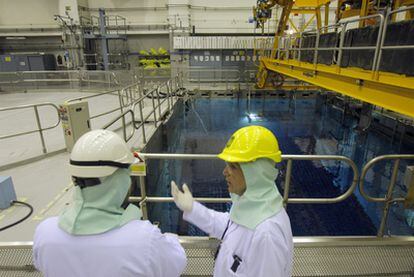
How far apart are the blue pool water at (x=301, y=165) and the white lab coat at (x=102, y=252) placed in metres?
3.70

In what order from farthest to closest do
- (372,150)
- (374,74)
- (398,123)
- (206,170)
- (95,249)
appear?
(398,123), (372,150), (206,170), (374,74), (95,249)

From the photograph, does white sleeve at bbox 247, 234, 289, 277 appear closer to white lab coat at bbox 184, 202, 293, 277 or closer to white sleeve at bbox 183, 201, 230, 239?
white lab coat at bbox 184, 202, 293, 277

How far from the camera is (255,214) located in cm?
123

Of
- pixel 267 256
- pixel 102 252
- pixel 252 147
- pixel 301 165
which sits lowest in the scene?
pixel 301 165

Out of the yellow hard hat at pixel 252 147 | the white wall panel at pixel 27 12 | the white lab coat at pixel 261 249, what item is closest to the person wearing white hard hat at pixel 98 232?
the white lab coat at pixel 261 249

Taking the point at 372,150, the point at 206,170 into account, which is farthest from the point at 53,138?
the point at 372,150

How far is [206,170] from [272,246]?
5767mm

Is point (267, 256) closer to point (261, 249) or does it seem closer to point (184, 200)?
point (261, 249)

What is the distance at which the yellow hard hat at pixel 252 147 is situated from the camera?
4.01 ft

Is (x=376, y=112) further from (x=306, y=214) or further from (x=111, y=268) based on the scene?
(x=111, y=268)

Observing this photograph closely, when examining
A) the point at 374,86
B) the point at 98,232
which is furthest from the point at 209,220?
the point at 374,86

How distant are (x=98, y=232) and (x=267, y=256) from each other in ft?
2.40

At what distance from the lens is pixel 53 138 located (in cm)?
590

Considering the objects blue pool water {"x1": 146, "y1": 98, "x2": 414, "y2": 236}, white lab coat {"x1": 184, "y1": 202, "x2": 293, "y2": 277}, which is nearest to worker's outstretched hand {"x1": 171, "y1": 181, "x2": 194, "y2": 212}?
white lab coat {"x1": 184, "y1": 202, "x2": 293, "y2": 277}
